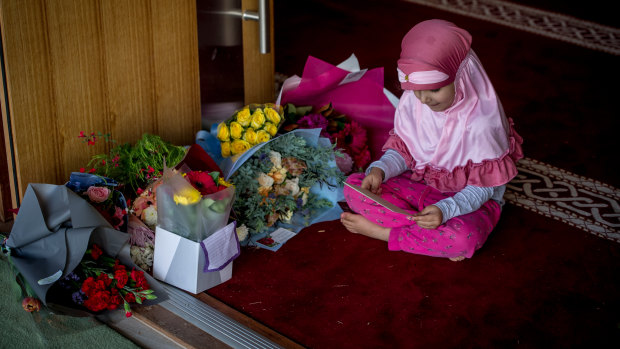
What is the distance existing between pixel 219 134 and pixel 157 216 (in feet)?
1.60

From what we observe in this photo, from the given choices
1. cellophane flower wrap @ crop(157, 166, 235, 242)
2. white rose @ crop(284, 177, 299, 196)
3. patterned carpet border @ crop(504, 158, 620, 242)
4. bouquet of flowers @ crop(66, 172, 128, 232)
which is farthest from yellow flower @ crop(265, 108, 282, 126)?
patterned carpet border @ crop(504, 158, 620, 242)

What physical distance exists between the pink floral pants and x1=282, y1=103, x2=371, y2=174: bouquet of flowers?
7.8 inches

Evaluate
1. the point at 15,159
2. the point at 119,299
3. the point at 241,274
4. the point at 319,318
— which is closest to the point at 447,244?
the point at 319,318

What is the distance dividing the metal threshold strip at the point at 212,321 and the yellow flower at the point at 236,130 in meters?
0.60

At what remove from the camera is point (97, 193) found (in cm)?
184

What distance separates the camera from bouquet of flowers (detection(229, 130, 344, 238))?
2.06 m

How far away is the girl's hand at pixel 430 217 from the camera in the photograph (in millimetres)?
1878

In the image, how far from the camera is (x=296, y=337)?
5.48ft

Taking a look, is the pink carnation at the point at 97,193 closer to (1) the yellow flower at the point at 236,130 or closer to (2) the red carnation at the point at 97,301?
(2) the red carnation at the point at 97,301

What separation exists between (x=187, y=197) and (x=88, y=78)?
62 cm

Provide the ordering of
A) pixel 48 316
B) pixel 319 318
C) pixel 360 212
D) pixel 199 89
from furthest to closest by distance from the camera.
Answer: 1. pixel 199 89
2. pixel 360 212
3. pixel 319 318
4. pixel 48 316

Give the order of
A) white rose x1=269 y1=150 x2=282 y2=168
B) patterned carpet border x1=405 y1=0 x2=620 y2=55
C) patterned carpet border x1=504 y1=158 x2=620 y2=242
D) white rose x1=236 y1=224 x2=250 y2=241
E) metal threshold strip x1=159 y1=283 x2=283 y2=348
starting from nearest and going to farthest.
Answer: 1. metal threshold strip x1=159 y1=283 x2=283 y2=348
2. white rose x1=236 y1=224 x2=250 y2=241
3. white rose x1=269 y1=150 x2=282 y2=168
4. patterned carpet border x1=504 y1=158 x2=620 y2=242
5. patterned carpet border x1=405 y1=0 x2=620 y2=55

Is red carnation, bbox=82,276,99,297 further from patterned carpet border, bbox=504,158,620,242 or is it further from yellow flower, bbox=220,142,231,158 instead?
patterned carpet border, bbox=504,158,620,242

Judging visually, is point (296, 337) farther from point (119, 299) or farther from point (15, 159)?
point (15, 159)
